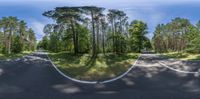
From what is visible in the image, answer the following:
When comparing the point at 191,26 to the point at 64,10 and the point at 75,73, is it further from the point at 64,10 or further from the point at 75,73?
the point at 75,73

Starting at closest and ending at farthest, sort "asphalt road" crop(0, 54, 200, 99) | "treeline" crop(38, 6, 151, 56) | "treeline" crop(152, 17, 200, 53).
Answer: "asphalt road" crop(0, 54, 200, 99) < "treeline" crop(38, 6, 151, 56) < "treeline" crop(152, 17, 200, 53)

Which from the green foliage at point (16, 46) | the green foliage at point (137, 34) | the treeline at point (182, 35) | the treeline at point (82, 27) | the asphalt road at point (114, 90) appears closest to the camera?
the asphalt road at point (114, 90)

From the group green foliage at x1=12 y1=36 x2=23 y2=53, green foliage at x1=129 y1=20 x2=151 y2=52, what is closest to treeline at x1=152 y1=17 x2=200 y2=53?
green foliage at x1=129 y1=20 x2=151 y2=52

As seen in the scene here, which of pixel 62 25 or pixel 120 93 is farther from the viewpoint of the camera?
pixel 62 25

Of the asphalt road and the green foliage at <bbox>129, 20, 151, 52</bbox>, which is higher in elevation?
the green foliage at <bbox>129, 20, 151, 52</bbox>

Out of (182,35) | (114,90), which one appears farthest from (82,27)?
(182,35)

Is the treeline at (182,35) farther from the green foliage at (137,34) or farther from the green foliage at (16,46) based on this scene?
the green foliage at (16,46)

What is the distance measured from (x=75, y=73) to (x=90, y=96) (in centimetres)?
754

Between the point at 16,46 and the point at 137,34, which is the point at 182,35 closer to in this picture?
the point at 137,34

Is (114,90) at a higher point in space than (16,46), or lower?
lower

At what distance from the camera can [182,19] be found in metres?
80.9

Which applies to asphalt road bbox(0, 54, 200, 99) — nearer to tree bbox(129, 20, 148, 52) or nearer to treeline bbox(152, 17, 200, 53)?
treeline bbox(152, 17, 200, 53)

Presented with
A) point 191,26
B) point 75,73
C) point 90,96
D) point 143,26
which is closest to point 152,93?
point 90,96

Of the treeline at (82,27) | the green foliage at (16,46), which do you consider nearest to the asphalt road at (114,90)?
the treeline at (82,27)
